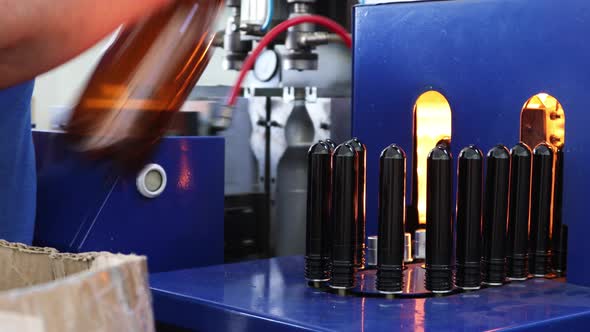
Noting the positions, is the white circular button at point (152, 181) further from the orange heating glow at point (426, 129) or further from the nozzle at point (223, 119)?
the orange heating glow at point (426, 129)

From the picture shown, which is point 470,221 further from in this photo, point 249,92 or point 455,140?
point 249,92

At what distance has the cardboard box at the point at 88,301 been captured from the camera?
1.07ft

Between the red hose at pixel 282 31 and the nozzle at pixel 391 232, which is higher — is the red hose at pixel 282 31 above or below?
above

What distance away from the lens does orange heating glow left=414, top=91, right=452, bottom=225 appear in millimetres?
1143

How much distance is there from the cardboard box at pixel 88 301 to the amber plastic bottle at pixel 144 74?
303 millimetres

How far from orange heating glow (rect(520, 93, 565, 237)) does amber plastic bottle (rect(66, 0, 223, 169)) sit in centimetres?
48

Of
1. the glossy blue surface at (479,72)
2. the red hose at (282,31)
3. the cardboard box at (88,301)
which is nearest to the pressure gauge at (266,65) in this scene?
the red hose at (282,31)

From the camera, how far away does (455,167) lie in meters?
1.09

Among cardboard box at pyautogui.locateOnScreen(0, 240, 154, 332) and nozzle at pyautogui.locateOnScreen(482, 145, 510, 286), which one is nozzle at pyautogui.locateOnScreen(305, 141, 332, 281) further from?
cardboard box at pyautogui.locateOnScreen(0, 240, 154, 332)

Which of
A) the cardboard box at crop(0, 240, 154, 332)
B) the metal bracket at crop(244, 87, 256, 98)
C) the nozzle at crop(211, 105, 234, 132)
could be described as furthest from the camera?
the metal bracket at crop(244, 87, 256, 98)

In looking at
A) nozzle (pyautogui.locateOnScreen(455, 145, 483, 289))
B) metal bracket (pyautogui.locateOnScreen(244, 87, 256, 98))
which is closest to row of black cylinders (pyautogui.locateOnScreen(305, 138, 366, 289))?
nozzle (pyautogui.locateOnScreen(455, 145, 483, 289))

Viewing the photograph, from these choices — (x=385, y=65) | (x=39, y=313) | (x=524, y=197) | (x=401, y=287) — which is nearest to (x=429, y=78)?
(x=385, y=65)

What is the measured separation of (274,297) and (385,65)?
1.34 feet

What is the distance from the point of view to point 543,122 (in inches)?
43.1
